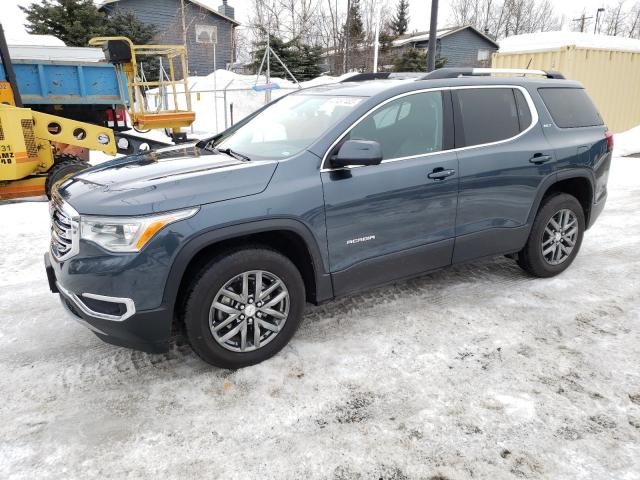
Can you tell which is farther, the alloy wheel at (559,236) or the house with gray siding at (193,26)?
the house with gray siding at (193,26)

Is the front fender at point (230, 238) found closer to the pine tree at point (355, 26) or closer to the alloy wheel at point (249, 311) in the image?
the alloy wheel at point (249, 311)

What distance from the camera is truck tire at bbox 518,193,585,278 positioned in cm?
434

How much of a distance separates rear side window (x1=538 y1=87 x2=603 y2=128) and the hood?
275 centimetres

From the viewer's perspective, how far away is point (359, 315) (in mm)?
3877

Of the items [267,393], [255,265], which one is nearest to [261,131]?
[255,265]

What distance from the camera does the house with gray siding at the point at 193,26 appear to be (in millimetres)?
29469

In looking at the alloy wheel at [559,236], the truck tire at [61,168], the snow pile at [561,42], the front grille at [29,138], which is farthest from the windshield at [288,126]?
the snow pile at [561,42]

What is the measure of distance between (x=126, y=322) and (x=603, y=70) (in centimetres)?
1483

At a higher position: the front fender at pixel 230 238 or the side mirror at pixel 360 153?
the side mirror at pixel 360 153

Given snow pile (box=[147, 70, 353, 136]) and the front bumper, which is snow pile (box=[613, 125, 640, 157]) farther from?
the front bumper

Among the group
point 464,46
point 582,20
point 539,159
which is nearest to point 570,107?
point 539,159

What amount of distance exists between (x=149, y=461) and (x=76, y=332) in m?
1.63

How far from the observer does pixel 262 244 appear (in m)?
3.15

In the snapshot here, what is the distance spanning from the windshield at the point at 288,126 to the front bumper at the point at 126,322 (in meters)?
1.30
